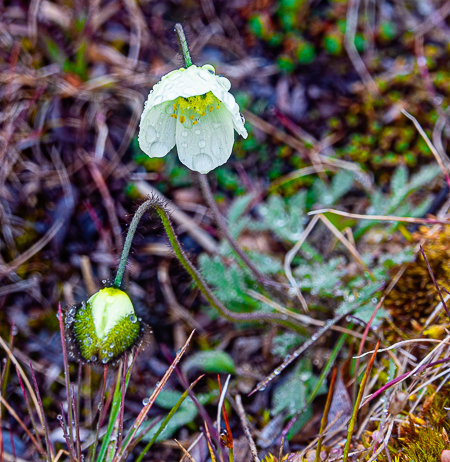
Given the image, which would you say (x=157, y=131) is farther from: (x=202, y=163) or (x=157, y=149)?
(x=202, y=163)

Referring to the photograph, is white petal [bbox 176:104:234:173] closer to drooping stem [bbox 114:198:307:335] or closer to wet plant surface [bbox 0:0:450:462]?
wet plant surface [bbox 0:0:450:462]

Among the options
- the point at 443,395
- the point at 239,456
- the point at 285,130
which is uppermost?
the point at 285,130

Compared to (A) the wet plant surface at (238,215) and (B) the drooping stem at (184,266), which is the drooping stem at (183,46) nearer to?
(A) the wet plant surface at (238,215)

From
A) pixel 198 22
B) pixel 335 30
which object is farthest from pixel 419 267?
pixel 198 22

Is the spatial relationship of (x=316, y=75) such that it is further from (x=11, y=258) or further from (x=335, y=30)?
(x=11, y=258)

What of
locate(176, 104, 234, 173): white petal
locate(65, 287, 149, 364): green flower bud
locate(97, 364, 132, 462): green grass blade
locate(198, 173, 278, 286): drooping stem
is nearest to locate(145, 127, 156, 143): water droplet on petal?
locate(176, 104, 234, 173): white petal
